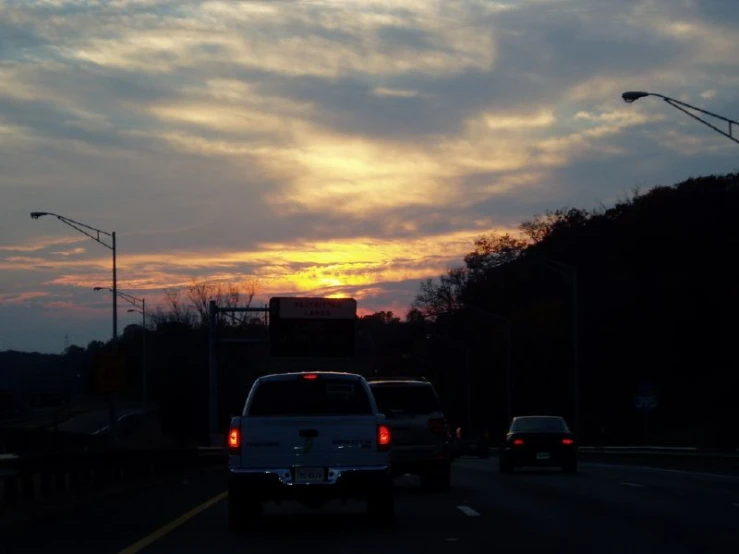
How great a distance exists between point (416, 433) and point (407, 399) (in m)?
0.81

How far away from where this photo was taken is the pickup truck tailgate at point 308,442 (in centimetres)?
1413

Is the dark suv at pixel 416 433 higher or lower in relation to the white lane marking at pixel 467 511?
higher

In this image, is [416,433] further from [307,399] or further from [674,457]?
[674,457]

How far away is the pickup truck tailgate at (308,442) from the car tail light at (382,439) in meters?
0.06

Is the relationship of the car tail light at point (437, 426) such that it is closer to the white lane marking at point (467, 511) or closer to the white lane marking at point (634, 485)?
the white lane marking at point (634, 485)

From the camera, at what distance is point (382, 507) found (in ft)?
48.3

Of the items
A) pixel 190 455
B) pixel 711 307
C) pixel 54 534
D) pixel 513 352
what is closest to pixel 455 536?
pixel 54 534

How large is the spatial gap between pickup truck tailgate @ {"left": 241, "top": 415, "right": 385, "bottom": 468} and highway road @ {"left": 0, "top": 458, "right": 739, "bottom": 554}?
2.93 feet

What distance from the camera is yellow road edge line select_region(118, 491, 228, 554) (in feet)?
42.4

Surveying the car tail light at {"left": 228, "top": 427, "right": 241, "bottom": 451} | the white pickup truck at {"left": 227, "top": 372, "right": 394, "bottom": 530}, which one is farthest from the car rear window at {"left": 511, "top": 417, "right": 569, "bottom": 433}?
the car tail light at {"left": 228, "top": 427, "right": 241, "bottom": 451}

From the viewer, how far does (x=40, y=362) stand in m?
136

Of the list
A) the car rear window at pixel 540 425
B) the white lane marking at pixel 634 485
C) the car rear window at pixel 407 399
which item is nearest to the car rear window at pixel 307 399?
the car rear window at pixel 407 399

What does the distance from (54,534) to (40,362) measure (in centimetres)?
12584

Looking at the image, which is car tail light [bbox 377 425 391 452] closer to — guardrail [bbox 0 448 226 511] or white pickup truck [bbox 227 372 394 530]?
white pickup truck [bbox 227 372 394 530]
